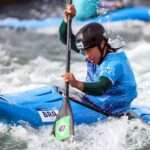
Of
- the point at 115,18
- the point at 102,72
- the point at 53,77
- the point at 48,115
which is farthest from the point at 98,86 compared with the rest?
the point at 115,18

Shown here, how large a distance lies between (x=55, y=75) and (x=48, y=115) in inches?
91.9

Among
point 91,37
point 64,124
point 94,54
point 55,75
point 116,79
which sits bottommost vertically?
point 55,75

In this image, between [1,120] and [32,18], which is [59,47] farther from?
[1,120]

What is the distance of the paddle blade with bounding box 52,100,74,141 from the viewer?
13.4 feet

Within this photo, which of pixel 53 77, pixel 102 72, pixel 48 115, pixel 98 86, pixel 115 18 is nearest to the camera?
pixel 98 86

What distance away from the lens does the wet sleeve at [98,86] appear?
13.1ft

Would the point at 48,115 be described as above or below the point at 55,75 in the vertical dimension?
above

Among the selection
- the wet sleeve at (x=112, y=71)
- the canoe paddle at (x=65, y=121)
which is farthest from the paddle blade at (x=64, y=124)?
the wet sleeve at (x=112, y=71)

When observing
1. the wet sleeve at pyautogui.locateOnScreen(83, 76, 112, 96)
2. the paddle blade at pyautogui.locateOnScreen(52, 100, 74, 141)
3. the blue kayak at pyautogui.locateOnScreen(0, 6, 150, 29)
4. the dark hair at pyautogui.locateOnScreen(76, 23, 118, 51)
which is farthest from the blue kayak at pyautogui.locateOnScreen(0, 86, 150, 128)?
the blue kayak at pyautogui.locateOnScreen(0, 6, 150, 29)

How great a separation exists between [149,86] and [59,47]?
209 cm

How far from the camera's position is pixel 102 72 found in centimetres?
410

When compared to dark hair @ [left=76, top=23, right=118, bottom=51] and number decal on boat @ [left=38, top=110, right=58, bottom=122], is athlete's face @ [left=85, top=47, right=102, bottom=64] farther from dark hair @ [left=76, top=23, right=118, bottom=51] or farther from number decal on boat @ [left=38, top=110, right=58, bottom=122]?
number decal on boat @ [left=38, top=110, right=58, bottom=122]

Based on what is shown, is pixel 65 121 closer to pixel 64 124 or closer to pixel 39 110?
pixel 64 124

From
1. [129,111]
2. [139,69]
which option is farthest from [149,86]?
[129,111]
